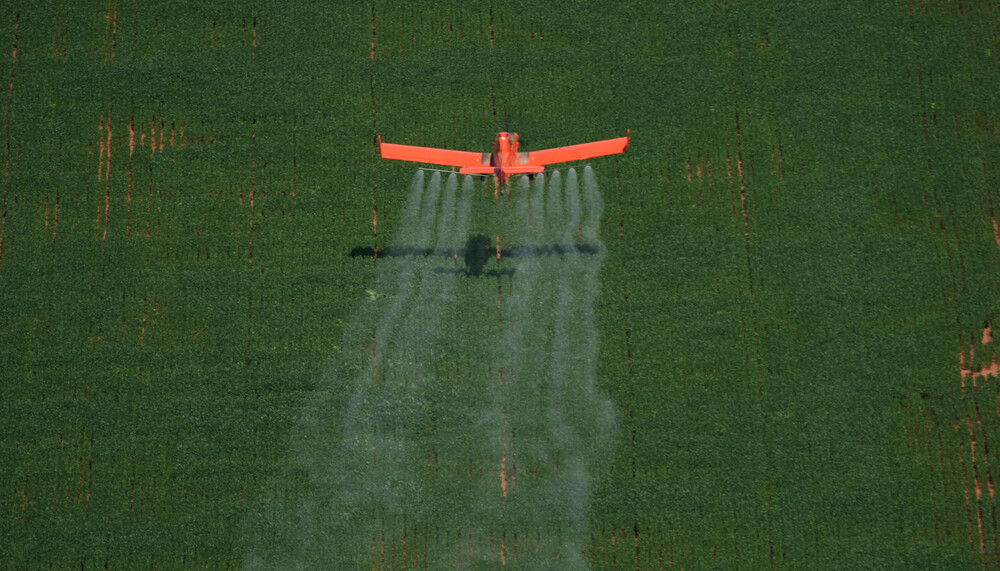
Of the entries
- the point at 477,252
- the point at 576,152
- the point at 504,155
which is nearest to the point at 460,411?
the point at 477,252

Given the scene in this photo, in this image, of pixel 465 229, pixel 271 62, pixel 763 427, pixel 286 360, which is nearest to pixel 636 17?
pixel 465 229

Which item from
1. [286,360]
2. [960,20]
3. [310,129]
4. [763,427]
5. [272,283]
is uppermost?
[960,20]

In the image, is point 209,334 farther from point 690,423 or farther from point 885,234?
point 885,234

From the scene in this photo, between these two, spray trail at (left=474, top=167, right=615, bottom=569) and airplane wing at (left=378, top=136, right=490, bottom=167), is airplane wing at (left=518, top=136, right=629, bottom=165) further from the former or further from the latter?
airplane wing at (left=378, top=136, right=490, bottom=167)

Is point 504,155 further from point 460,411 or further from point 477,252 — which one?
point 460,411

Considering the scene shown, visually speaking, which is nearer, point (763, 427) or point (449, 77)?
point (763, 427)

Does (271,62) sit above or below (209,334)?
above
